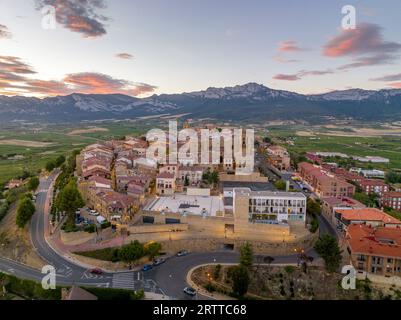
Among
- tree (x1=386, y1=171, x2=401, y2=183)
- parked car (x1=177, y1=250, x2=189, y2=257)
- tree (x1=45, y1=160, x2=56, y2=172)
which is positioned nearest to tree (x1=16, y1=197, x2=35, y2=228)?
parked car (x1=177, y1=250, x2=189, y2=257)

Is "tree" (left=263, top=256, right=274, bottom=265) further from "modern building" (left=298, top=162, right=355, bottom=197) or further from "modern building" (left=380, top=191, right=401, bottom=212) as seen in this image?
"modern building" (left=380, top=191, right=401, bottom=212)

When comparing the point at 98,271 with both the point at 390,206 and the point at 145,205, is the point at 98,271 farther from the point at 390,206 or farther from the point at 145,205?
the point at 390,206

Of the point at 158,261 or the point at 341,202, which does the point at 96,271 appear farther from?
the point at 341,202

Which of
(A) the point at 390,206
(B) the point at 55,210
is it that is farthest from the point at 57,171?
(A) the point at 390,206

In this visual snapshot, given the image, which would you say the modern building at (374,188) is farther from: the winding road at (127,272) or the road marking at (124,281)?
the road marking at (124,281)

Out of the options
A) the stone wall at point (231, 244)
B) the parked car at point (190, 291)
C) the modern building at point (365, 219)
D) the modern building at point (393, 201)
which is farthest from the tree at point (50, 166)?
the modern building at point (393, 201)

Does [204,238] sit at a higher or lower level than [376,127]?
lower
